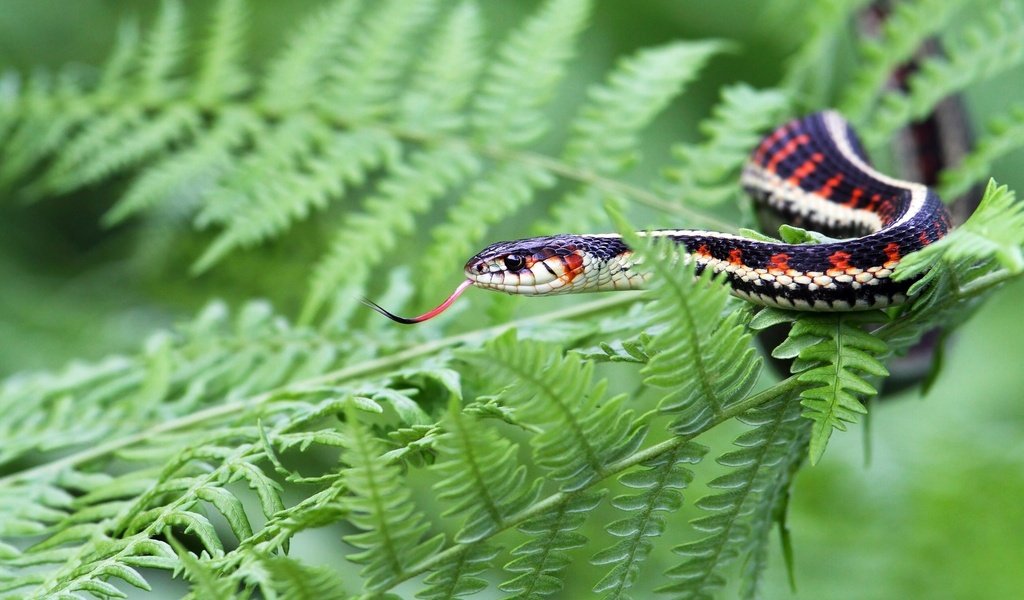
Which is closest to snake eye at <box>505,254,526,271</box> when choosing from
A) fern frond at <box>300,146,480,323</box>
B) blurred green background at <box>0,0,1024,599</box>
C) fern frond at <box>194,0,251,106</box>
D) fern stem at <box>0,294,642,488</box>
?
fern stem at <box>0,294,642,488</box>

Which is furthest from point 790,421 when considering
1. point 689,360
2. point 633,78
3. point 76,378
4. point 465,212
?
point 76,378

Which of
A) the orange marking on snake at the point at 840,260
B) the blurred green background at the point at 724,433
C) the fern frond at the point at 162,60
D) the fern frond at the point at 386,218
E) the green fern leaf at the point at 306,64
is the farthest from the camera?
the fern frond at the point at 162,60

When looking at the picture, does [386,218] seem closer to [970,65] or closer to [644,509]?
[644,509]

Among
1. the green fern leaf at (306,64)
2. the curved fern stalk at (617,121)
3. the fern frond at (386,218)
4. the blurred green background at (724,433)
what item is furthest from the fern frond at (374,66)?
the blurred green background at (724,433)

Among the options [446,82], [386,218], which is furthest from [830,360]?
[446,82]

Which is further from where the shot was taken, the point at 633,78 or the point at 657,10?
the point at 657,10

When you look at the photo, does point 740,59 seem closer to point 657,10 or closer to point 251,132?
point 657,10

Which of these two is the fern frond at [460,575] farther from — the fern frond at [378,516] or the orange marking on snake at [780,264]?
the orange marking on snake at [780,264]

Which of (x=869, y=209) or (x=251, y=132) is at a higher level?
(x=251, y=132)
